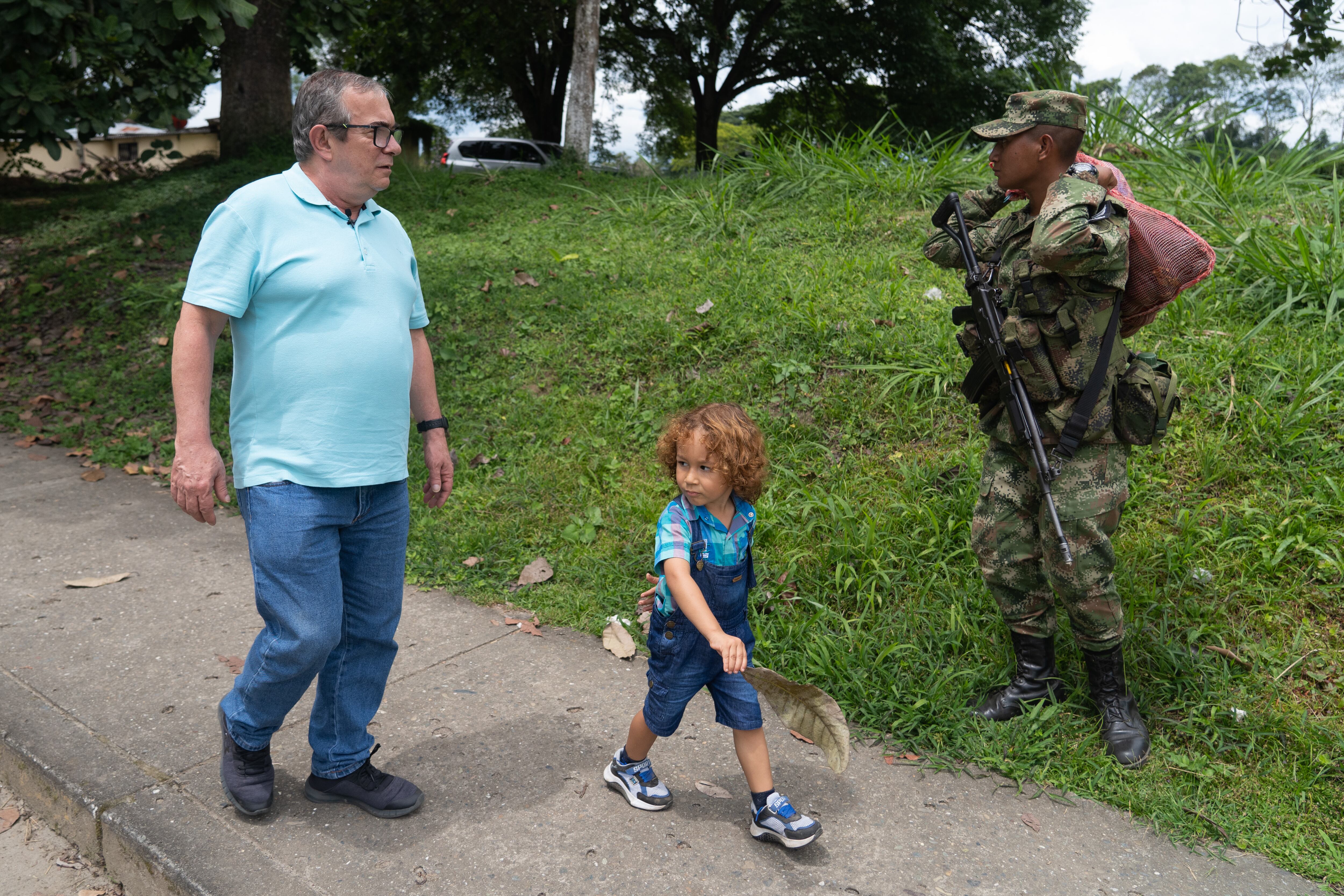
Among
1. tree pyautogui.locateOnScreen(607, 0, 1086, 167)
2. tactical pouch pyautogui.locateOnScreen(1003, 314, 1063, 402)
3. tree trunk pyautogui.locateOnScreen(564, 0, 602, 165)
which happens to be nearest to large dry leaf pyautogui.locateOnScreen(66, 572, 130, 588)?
tactical pouch pyautogui.locateOnScreen(1003, 314, 1063, 402)

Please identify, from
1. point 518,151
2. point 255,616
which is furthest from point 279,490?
point 518,151

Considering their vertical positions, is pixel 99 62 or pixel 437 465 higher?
pixel 99 62

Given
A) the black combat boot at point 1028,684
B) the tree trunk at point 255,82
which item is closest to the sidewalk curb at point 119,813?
the black combat boot at point 1028,684

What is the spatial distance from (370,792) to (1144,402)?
8.57 feet

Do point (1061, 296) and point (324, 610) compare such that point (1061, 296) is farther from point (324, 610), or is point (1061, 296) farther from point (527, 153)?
point (527, 153)

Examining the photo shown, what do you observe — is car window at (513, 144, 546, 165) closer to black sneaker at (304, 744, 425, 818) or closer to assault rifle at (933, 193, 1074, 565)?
assault rifle at (933, 193, 1074, 565)

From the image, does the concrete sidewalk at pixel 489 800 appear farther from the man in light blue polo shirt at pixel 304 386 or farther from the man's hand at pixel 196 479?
the man's hand at pixel 196 479

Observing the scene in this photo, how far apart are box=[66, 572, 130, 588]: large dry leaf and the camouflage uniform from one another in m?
3.82

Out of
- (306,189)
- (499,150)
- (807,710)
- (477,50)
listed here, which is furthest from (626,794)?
(477,50)

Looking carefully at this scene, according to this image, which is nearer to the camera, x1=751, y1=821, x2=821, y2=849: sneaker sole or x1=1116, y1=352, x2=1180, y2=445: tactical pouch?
x1=751, y1=821, x2=821, y2=849: sneaker sole

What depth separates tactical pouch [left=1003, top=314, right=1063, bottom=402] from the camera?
3.08 m

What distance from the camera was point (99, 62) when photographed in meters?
8.79

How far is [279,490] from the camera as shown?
2.44 m

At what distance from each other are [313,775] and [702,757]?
1195 millimetres
